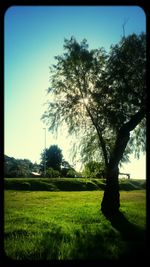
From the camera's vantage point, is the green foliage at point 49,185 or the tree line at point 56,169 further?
the green foliage at point 49,185

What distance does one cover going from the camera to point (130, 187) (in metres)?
58.7

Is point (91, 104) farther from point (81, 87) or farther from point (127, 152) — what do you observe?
point (127, 152)

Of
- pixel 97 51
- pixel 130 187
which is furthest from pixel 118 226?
pixel 130 187

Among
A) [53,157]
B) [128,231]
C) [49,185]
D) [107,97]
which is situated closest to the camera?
[128,231]

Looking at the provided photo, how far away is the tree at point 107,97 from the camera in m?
18.9

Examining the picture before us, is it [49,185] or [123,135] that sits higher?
[123,135]

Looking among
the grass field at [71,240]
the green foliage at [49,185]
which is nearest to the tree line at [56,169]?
the green foliage at [49,185]

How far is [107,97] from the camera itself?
768 inches

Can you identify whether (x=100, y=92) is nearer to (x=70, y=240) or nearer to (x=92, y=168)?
(x=92, y=168)

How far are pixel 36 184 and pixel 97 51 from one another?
30.1m

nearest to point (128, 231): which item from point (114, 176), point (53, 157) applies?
point (114, 176)

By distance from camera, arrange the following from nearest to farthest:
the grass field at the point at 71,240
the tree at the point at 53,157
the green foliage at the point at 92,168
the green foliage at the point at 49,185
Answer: the grass field at the point at 71,240 → the green foliage at the point at 92,168 → the green foliage at the point at 49,185 → the tree at the point at 53,157

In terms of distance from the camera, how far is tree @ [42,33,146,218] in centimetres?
1892

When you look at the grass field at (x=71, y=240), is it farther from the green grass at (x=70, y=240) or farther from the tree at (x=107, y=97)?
the tree at (x=107, y=97)
